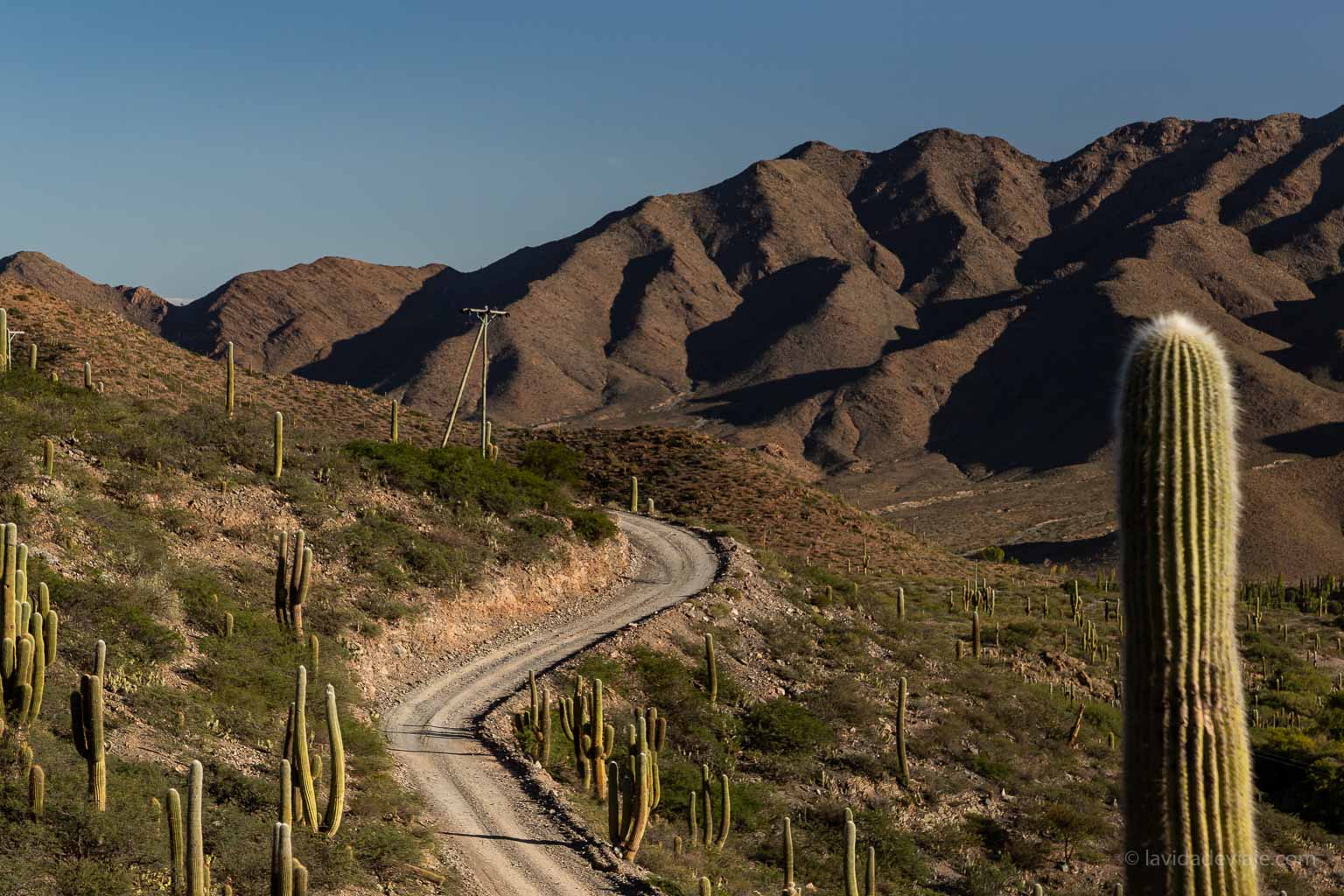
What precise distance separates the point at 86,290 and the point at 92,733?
165m

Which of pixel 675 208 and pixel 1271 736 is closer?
pixel 1271 736

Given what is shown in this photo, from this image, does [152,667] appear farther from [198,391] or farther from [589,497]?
[589,497]

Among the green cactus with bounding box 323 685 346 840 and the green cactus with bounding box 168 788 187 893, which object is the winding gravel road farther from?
the green cactus with bounding box 168 788 187 893

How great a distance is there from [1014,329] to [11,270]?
123916 millimetres

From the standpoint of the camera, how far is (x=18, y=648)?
1330cm

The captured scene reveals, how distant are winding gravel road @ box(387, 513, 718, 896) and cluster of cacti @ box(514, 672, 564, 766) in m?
0.77

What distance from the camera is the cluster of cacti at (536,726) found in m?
19.5

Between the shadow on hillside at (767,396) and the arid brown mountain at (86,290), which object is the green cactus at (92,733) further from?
the arid brown mountain at (86,290)

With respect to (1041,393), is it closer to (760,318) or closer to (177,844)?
(760,318)

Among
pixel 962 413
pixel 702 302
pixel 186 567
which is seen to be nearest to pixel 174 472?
pixel 186 567

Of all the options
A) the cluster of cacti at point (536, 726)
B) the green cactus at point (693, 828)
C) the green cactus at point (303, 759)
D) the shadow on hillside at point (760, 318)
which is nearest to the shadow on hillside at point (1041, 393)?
the shadow on hillside at point (760, 318)

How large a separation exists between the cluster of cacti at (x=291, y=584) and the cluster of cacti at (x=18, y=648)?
696 centimetres

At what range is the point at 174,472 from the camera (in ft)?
87.9

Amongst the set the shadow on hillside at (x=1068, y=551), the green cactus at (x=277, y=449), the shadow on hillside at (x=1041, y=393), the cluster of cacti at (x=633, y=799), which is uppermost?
the shadow on hillside at (x=1041, y=393)
